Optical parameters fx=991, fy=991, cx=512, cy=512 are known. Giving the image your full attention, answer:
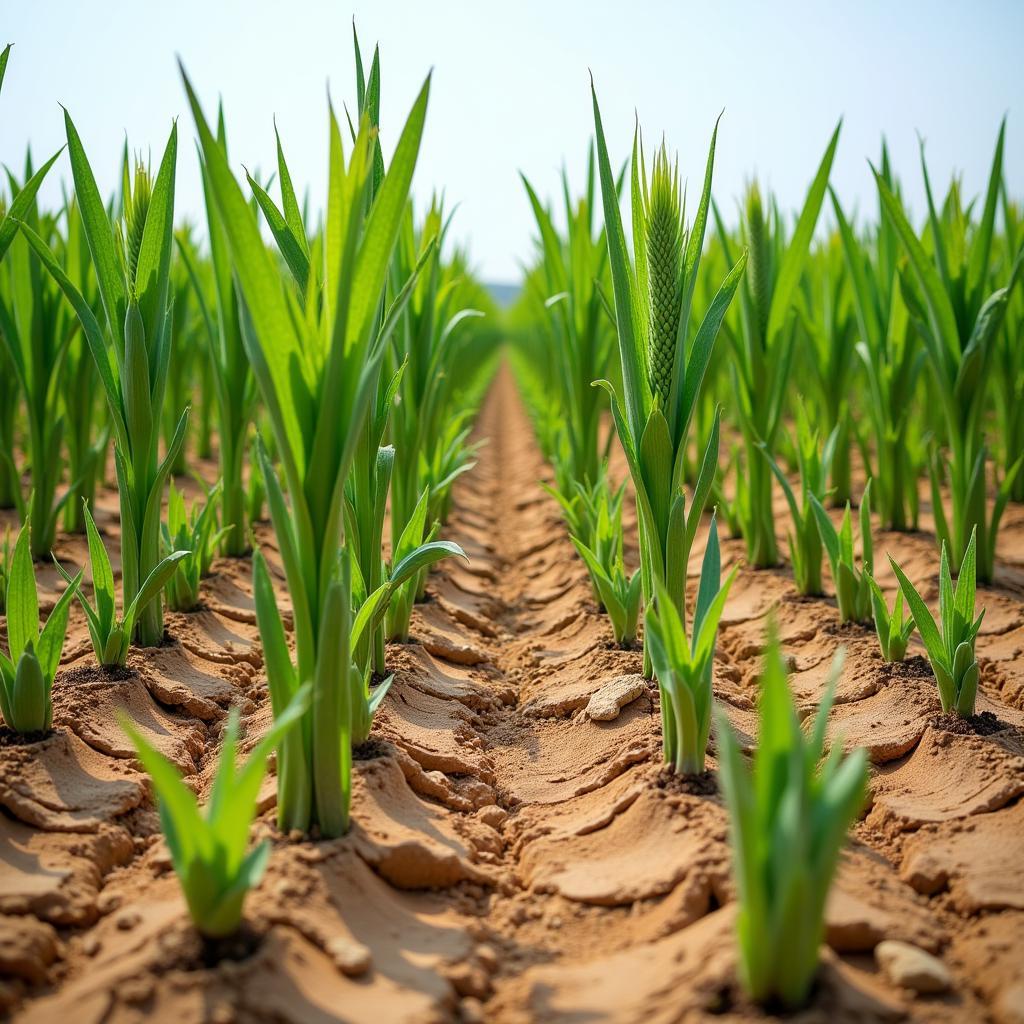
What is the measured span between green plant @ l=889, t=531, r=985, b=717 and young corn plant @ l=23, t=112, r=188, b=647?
146 cm

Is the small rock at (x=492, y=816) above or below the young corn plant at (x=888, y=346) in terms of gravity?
below

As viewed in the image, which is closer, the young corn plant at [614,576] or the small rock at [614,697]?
the small rock at [614,697]

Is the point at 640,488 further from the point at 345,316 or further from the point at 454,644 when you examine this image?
the point at 454,644

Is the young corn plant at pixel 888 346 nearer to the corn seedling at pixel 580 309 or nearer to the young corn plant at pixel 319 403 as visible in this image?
the corn seedling at pixel 580 309

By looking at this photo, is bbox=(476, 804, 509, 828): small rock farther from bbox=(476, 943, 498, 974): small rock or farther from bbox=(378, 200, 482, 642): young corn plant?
bbox=(378, 200, 482, 642): young corn plant

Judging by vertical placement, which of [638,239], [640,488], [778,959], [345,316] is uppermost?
[638,239]

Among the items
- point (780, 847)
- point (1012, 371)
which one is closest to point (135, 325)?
point (780, 847)

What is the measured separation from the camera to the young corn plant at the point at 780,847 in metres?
0.96

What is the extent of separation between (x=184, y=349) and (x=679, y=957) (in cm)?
349

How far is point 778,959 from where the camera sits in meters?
1.00

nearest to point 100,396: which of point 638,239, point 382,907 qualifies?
point 638,239

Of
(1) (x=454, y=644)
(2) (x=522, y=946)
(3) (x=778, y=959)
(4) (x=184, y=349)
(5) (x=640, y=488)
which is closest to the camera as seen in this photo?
(3) (x=778, y=959)

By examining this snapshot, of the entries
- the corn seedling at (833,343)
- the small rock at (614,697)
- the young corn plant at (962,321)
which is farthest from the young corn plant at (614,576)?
the corn seedling at (833,343)

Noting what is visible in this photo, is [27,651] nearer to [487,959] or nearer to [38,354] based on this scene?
[487,959]
